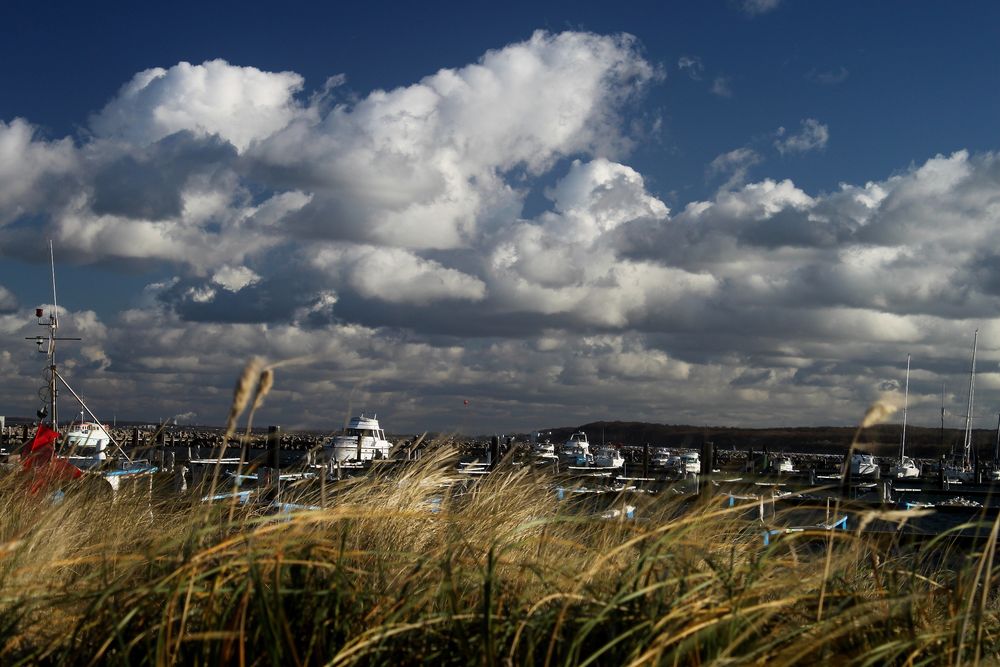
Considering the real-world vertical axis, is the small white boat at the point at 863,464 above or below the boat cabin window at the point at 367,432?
below

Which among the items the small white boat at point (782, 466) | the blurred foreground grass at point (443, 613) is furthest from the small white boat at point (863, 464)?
the blurred foreground grass at point (443, 613)

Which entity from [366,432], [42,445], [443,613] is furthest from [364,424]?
[443,613]

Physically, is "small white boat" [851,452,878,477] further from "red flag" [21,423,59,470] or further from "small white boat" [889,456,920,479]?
"red flag" [21,423,59,470]

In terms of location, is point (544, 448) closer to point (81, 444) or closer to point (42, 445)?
point (81, 444)

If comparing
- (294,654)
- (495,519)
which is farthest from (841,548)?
(294,654)

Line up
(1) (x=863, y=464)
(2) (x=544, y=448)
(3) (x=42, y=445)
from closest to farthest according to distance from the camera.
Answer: (3) (x=42, y=445)
(2) (x=544, y=448)
(1) (x=863, y=464)

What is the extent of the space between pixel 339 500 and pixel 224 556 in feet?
10.5

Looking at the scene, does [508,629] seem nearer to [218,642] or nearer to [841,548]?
[218,642]

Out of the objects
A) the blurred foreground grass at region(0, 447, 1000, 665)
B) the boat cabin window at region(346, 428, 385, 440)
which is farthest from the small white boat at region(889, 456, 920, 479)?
the blurred foreground grass at region(0, 447, 1000, 665)

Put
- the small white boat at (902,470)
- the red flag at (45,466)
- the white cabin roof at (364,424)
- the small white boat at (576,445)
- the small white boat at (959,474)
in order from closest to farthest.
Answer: the red flag at (45,466) → the white cabin roof at (364,424) → the small white boat at (959,474) → the small white boat at (902,470) → the small white boat at (576,445)

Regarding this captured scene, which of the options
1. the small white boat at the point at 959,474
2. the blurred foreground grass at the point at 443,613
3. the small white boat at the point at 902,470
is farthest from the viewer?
the small white boat at the point at 902,470

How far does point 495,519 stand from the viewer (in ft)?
19.7

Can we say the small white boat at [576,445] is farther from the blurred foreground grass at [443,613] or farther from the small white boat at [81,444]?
the blurred foreground grass at [443,613]

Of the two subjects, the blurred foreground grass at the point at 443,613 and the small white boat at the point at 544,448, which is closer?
the blurred foreground grass at the point at 443,613
